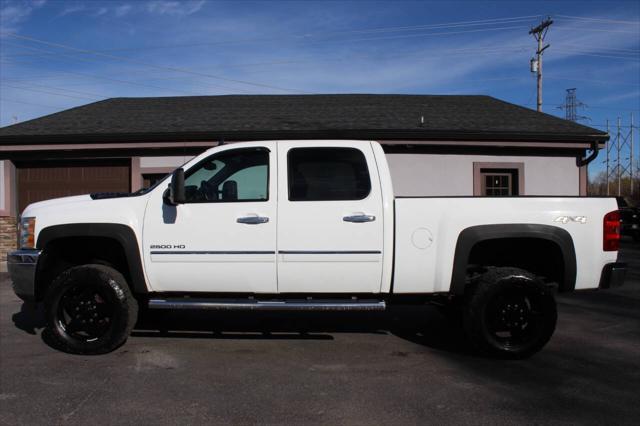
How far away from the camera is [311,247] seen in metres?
4.82

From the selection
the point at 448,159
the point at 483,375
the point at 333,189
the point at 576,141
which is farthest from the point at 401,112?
the point at 483,375

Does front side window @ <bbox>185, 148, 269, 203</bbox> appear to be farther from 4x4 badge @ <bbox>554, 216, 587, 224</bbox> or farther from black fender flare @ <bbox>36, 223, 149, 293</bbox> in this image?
4x4 badge @ <bbox>554, 216, 587, 224</bbox>

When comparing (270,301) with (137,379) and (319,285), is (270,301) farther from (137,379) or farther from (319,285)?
(137,379)

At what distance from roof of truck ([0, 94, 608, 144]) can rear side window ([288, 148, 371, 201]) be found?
20.6 ft

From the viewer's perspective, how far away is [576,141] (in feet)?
39.0

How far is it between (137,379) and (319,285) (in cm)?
178

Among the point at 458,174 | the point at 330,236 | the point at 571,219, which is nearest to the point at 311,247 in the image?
the point at 330,236

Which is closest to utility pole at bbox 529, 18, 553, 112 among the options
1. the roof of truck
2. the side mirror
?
the roof of truck

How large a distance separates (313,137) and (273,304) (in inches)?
278

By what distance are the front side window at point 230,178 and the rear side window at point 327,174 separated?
0.30 meters

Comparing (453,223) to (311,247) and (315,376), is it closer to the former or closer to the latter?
(311,247)

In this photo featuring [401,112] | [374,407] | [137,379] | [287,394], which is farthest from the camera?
[401,112]

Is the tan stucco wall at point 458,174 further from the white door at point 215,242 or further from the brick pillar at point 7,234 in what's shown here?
the brick pillar at point 7,234

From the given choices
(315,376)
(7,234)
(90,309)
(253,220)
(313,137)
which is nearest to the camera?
(315,376)
